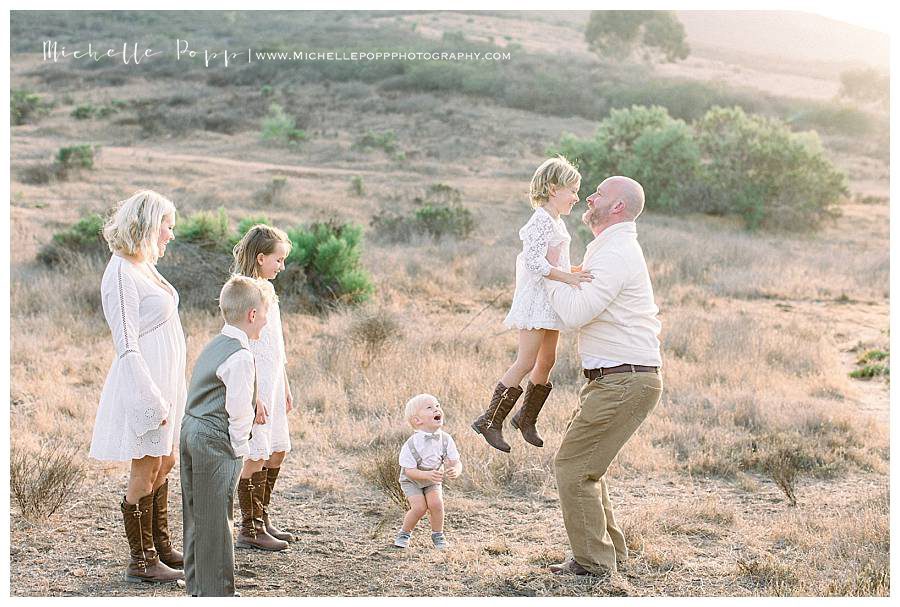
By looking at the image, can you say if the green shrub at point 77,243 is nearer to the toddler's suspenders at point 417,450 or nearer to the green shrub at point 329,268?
the green shrub at point 329,268

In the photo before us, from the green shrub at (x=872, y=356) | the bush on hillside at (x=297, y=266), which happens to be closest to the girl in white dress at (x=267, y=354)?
the bush on hillside at (x=297, y=266)

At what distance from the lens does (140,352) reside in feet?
14.7

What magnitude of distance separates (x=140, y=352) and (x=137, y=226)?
0.62 metres

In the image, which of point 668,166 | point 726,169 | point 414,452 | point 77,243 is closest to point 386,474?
point 414,452

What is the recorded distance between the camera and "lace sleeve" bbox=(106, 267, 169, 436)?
14.4 feet

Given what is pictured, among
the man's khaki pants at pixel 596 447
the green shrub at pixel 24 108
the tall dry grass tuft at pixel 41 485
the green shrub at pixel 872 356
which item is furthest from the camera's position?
the green shrub at pixel 24 108

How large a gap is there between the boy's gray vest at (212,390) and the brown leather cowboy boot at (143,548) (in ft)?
3.03

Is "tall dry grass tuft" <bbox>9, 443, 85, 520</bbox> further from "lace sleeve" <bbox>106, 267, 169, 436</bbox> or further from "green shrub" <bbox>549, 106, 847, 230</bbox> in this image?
"green shrub" <bbox>549, 106, 847, 230</bbox>

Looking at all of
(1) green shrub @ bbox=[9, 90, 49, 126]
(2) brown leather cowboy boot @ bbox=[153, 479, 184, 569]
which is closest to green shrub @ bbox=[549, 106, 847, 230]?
(2) brown leather cowboy boot @ bbox=[153, 479, 184, 569]

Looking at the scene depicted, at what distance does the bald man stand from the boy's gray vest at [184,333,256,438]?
1.61m

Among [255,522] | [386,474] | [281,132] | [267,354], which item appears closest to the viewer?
[267,354]

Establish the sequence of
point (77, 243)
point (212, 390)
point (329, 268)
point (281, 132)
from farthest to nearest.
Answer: point (281, 132)
point (77, 243)
point (329, 268)
point (212, 390)

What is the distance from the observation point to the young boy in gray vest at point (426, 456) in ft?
16.3

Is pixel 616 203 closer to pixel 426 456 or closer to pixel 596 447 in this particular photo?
pixel 596 447
